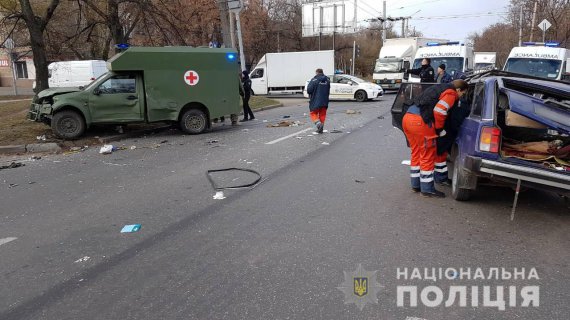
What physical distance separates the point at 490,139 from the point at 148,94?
896cm

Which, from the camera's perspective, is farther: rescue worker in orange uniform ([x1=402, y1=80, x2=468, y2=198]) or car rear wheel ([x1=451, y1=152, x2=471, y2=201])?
rescue worker in orange uniform ([x1=402, y1=80, x2=468, y2=198])

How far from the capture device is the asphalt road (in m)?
3.31

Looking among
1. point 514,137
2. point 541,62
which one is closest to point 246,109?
point 514,137

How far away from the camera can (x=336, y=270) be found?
3787 mm

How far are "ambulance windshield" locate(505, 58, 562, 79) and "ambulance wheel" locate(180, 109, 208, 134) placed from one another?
12586 millimetres

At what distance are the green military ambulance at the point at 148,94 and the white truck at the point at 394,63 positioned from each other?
A: 17.7m

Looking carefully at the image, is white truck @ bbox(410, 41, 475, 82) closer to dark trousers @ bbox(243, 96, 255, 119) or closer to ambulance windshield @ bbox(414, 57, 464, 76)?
ambulance windshield @ bbox(414, 57, 464, 76)

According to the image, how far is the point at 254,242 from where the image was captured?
175 inches

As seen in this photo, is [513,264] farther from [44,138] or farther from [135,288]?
[44,138]

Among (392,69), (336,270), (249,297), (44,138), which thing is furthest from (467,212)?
(392,69)

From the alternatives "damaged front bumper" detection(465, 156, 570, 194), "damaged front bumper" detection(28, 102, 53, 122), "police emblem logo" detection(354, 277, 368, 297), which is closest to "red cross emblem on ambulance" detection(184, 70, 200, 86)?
"damaged front bumper" detection(28, 102, 53, 122)

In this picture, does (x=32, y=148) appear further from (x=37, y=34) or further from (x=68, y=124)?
A: (x=37, y=34)

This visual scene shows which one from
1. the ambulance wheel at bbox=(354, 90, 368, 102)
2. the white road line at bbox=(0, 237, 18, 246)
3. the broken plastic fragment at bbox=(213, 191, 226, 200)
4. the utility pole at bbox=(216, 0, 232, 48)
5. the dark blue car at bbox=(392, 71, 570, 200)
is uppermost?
the utility pole at bbox=(216, 0, 232, 48)

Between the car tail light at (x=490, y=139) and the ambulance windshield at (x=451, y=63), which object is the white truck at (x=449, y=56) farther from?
the car tail light at (x=490, y=139)
